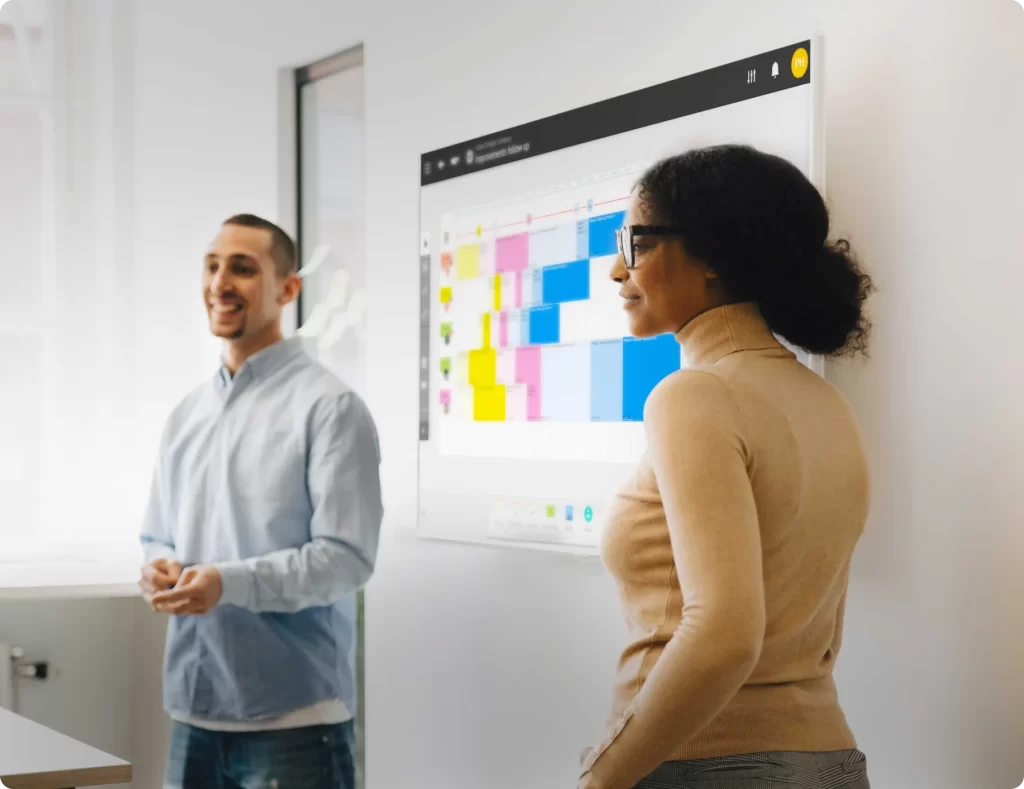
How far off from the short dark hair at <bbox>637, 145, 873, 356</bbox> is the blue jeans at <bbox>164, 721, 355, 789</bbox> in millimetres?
1380

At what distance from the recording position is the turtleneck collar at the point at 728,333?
131cm

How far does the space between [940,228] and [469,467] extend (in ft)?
3.76

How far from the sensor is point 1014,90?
4.87ft

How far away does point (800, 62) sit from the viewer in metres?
1.66

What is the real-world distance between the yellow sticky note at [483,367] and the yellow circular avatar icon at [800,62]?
888mm

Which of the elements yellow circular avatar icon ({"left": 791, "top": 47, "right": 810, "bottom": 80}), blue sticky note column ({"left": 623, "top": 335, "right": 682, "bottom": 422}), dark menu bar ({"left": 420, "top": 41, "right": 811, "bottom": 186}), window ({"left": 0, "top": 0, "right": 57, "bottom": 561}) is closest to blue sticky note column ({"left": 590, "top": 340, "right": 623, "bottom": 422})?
blue sticky note column ({"left": 623, "top": 335, "right": 682, "bottom": 422})

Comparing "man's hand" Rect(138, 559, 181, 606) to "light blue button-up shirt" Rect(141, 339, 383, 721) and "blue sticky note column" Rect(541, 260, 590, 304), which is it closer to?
"light blue button-up shirt" Rect(141, 339, 383, 721)

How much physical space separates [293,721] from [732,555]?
4.47 ft

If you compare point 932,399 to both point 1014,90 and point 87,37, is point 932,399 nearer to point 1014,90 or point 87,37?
point 1014,90

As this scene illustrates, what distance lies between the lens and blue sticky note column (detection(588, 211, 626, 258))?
2018 millimetres

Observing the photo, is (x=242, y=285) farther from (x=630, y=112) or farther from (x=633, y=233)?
(x=633, y=233)

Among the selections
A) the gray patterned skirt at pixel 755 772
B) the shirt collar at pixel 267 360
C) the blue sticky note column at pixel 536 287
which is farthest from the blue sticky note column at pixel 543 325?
A: the gray patterned skirt at pixel 755 772

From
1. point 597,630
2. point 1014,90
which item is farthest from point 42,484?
point 1014,90

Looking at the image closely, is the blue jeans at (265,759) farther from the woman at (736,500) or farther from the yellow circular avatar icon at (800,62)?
the yellow circular avatar icon at (800,62)
